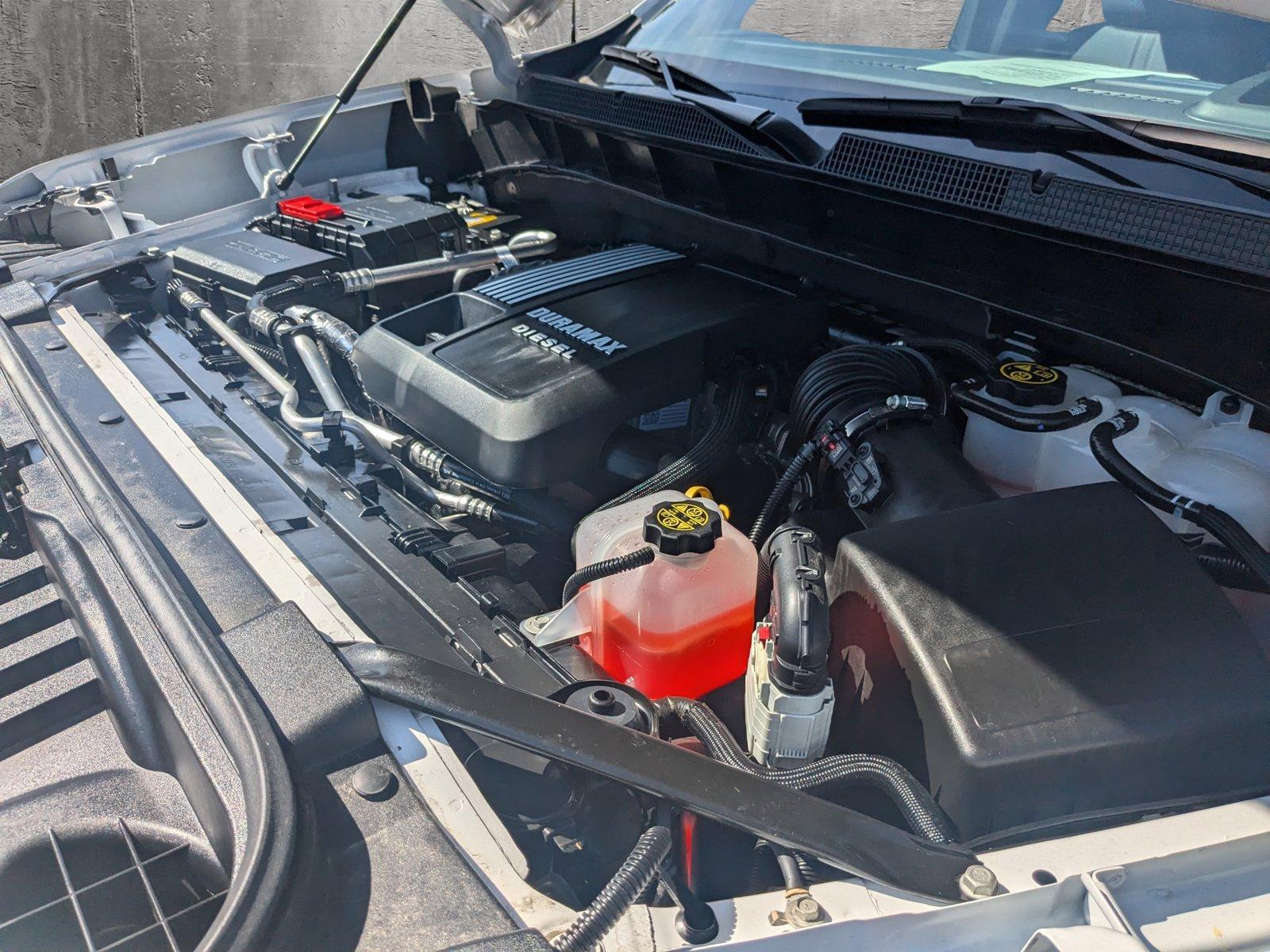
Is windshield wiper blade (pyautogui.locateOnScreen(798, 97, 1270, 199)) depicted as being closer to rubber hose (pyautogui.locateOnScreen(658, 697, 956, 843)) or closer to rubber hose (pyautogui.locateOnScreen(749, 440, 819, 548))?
rubber hose (pyautogui.locateOnScreen(749, 440, 819, 548))

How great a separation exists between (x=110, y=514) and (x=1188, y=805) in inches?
47.7

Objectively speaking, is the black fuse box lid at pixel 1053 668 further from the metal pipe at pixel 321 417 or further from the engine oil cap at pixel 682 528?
the metal pipe at pixel 321 417

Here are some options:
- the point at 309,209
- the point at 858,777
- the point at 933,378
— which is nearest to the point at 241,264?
the point at 309,209

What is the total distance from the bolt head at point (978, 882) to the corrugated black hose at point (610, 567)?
514 millimetres

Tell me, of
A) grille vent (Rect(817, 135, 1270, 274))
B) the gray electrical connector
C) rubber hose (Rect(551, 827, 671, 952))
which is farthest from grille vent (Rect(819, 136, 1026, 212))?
rubber hose (Rect(551, 827, 671, 952))

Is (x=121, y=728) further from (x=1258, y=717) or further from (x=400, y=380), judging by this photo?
(x=1258, y=717)

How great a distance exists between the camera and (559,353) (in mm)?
1521

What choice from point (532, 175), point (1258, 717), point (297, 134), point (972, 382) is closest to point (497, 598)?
point (972, 382)

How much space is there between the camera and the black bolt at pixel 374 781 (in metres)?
0.85

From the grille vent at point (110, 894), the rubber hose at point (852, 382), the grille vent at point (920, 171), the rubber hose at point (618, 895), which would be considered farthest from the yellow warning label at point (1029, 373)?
the grille vent at point (110, 894)

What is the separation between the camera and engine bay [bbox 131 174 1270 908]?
0.96 metres

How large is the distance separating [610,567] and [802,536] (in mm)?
241

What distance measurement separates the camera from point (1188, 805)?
988 mm

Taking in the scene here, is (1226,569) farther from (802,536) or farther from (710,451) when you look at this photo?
(710,451)
